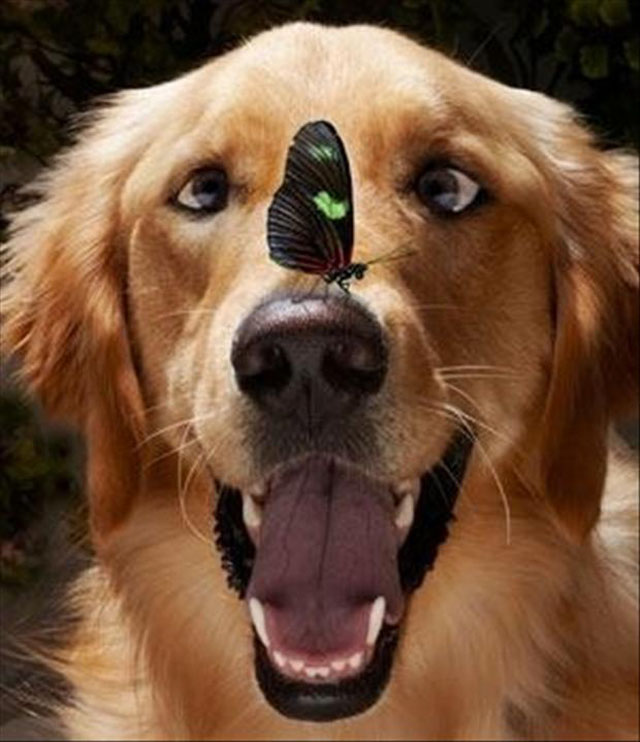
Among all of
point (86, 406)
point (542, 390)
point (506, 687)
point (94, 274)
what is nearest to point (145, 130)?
point (94, 274)

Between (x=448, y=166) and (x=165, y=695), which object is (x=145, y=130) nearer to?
(x=448, y=166)

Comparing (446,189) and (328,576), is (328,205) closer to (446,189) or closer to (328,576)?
(446,189)

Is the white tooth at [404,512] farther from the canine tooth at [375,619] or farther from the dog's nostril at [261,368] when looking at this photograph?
the dog's nostril at [261,368]

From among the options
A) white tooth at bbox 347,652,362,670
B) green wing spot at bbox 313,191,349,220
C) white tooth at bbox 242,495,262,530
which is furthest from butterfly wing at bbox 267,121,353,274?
white tooth at bbox 347,652,362,670

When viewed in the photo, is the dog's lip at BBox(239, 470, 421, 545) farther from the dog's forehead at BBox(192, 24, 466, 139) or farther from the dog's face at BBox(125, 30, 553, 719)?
the dog's forehead at BBox(192, 24, 466, 139)

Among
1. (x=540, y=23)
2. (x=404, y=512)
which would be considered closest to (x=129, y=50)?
(x=540, y=23)

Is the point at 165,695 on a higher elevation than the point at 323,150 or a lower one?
lower
